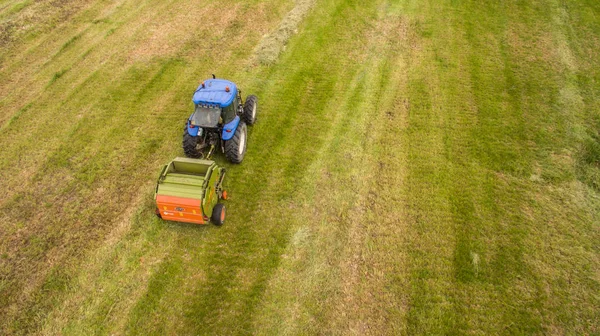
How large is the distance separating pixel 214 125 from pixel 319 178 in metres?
3.26

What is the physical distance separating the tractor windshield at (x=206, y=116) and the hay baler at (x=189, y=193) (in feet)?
4.06

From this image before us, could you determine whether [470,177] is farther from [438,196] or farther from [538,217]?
[538,217]

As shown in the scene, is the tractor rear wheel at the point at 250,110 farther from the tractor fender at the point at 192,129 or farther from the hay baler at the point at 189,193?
the hay baler at the point at 189,193

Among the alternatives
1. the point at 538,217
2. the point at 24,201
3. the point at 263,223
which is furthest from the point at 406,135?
the point at 24,201

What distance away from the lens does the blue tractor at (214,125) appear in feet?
30.8

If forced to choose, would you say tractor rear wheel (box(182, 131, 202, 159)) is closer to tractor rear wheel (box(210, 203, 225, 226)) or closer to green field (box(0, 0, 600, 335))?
green field (box(0, 0, 600, 335))

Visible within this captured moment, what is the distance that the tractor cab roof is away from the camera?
368 inches

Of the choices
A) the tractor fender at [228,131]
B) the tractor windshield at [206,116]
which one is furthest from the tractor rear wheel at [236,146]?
the tractor windshield at [206,116]

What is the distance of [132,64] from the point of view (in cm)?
1453

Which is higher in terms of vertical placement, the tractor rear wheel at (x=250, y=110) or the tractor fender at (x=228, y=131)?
the tractor fender at (x=228, y=131)

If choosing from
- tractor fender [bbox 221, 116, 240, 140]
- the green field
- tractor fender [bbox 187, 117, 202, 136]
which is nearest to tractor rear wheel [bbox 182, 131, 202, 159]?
tractor fender [bbox 187, 117, 202, 136]

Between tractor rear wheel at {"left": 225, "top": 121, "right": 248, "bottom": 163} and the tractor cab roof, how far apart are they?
33.8 inches

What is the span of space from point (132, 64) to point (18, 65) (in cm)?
476

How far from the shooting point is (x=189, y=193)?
7.94 m
